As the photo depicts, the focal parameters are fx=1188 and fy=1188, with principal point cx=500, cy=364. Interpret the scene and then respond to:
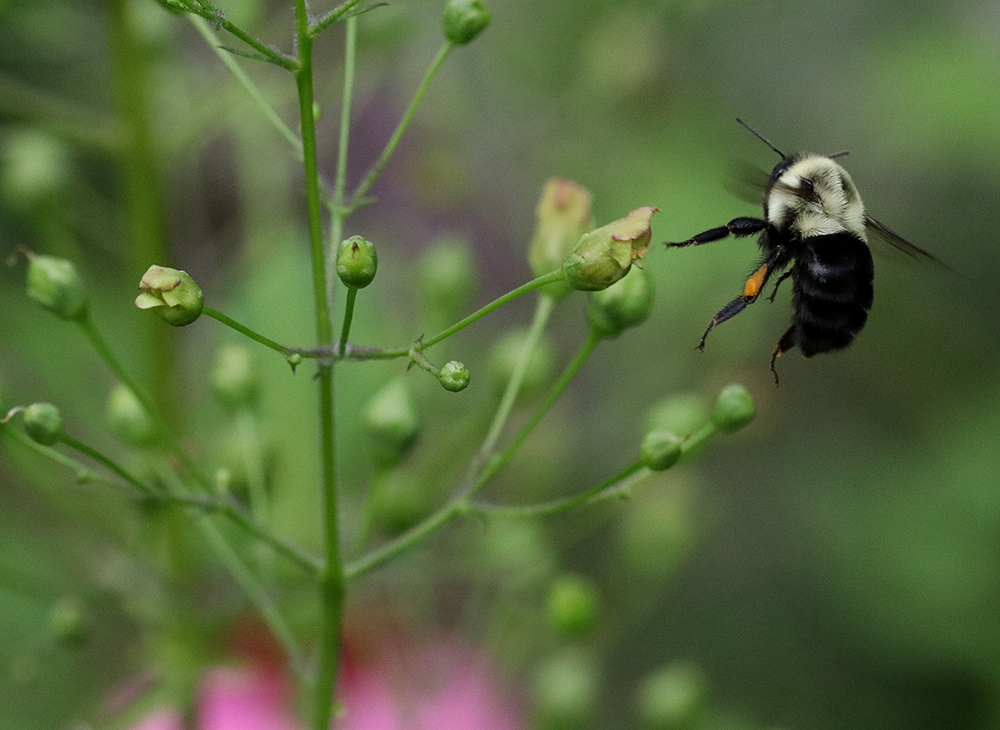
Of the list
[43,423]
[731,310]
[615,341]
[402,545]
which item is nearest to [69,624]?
[43,423]

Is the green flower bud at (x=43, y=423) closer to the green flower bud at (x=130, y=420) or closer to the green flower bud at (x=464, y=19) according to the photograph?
the green flower bud at (x=130, y=420)

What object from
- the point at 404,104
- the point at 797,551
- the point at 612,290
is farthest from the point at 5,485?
the point at 797,551

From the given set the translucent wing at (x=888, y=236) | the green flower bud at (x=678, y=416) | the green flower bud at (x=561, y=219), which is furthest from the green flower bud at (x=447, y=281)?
the translucent wing at (x=888, y=236)

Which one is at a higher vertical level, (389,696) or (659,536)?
(659,536)

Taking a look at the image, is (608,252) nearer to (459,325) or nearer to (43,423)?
Result: (459,325)

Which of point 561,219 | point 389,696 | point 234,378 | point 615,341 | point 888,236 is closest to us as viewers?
→ point 561,219
